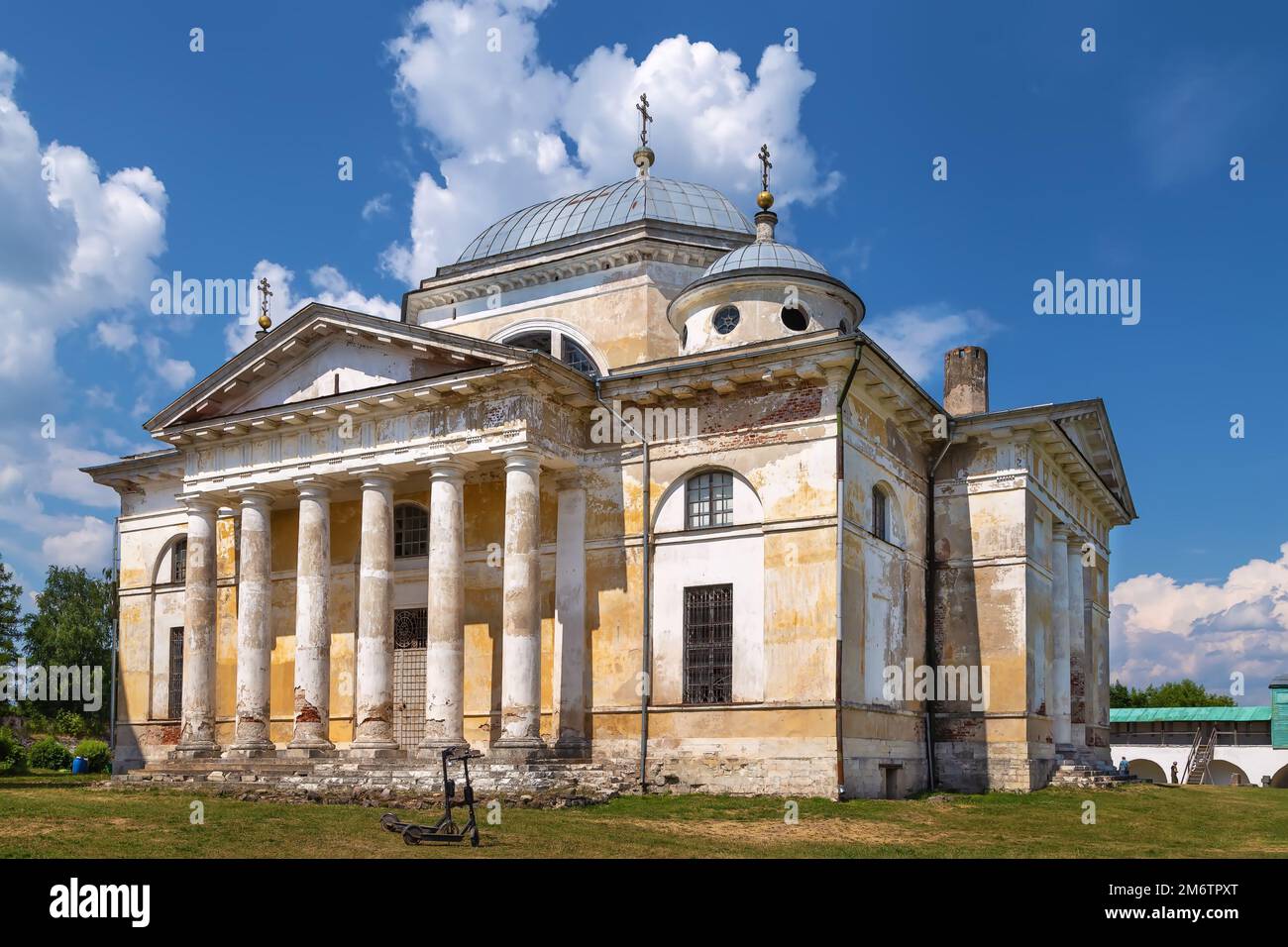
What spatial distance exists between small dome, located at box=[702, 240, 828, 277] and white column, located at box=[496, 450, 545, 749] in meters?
6.06

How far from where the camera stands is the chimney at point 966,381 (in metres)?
27.7

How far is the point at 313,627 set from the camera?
24234 millimetres

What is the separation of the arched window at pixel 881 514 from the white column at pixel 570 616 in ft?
18.3

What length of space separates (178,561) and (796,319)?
1717 cm

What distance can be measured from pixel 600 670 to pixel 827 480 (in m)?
5.68

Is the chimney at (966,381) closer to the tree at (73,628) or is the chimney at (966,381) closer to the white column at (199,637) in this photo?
the white column at (199,637)

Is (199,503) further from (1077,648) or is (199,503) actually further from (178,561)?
(1077,648)

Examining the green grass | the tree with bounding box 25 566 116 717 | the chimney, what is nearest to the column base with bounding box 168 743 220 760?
the green grass

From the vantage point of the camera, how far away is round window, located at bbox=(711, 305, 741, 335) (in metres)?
24.8

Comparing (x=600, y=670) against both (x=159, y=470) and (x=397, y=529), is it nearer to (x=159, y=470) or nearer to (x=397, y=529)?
(x=397, y=529)

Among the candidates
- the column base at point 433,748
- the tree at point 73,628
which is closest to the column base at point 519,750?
the column base at point 433,748
